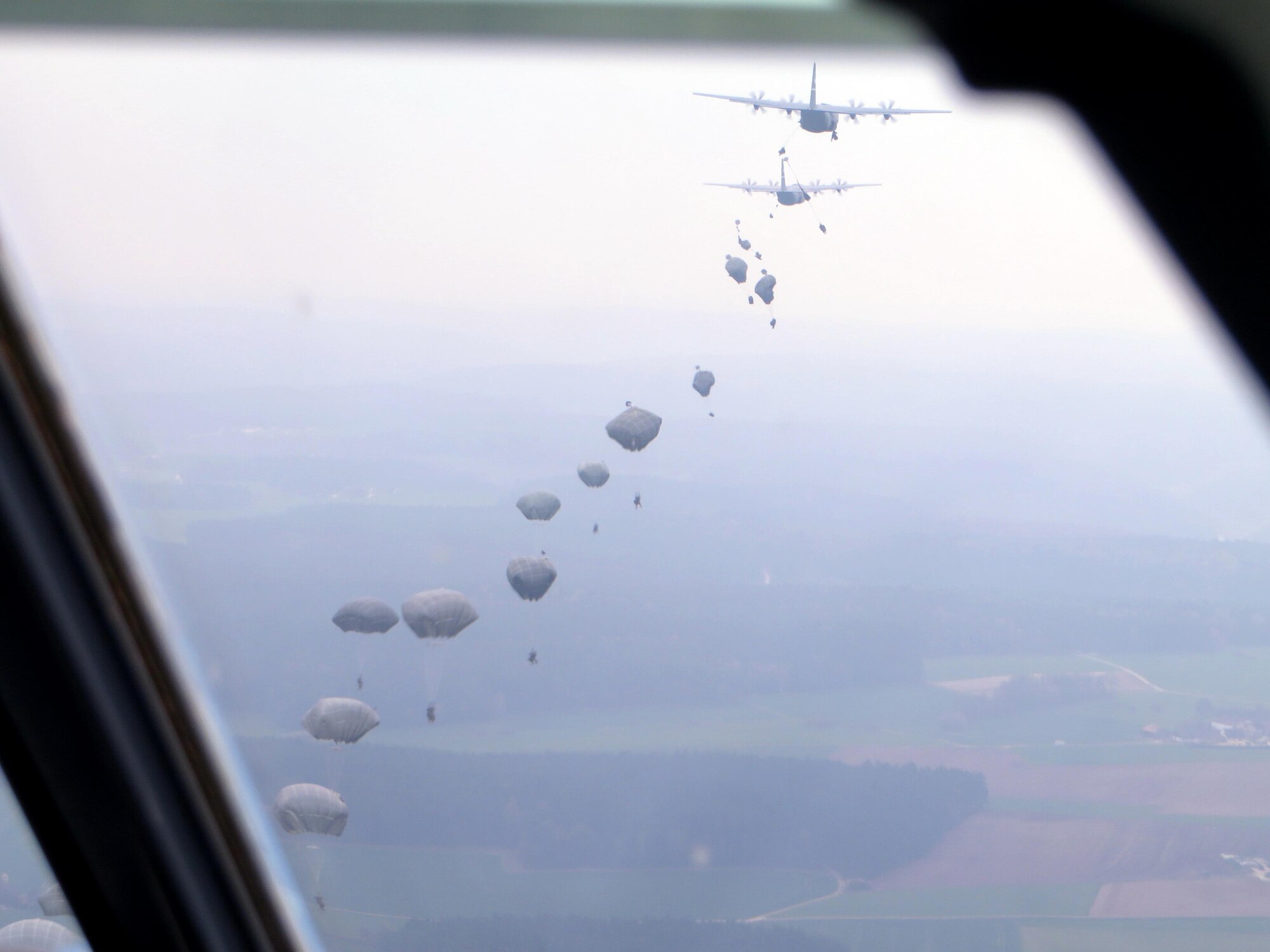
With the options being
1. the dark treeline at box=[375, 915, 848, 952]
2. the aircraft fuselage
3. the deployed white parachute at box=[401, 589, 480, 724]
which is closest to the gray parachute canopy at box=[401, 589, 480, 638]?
the deployed white parachute at box=[401, 589, 480, 724]

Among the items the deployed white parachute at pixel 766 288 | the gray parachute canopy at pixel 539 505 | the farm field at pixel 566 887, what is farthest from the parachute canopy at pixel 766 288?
the farm field at pixel 566 887

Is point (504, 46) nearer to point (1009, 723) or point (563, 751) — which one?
point (563, 751)

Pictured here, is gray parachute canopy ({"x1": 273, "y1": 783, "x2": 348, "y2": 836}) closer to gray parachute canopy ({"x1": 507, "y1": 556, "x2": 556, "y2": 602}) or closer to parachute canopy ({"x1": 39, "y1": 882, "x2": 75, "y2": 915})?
parachute canopy ({"x1": 39, "y1": 882, "x2": 75, "y2": 915})

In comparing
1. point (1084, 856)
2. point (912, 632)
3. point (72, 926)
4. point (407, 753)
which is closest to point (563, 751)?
point (407, 753)

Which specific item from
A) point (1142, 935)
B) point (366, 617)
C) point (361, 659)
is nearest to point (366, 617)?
point (366, 617)

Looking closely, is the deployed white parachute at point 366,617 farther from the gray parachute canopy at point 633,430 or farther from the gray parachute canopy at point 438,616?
the gray parachute canopy at point 633,430

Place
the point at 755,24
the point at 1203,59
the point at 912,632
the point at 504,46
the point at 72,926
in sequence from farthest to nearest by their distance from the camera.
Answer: the point at 912,632 → the point at 72,926 → the point at 504,46 → the point at 755,24 → the point at 1203,59

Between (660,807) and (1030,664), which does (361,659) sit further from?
(1030,664)
